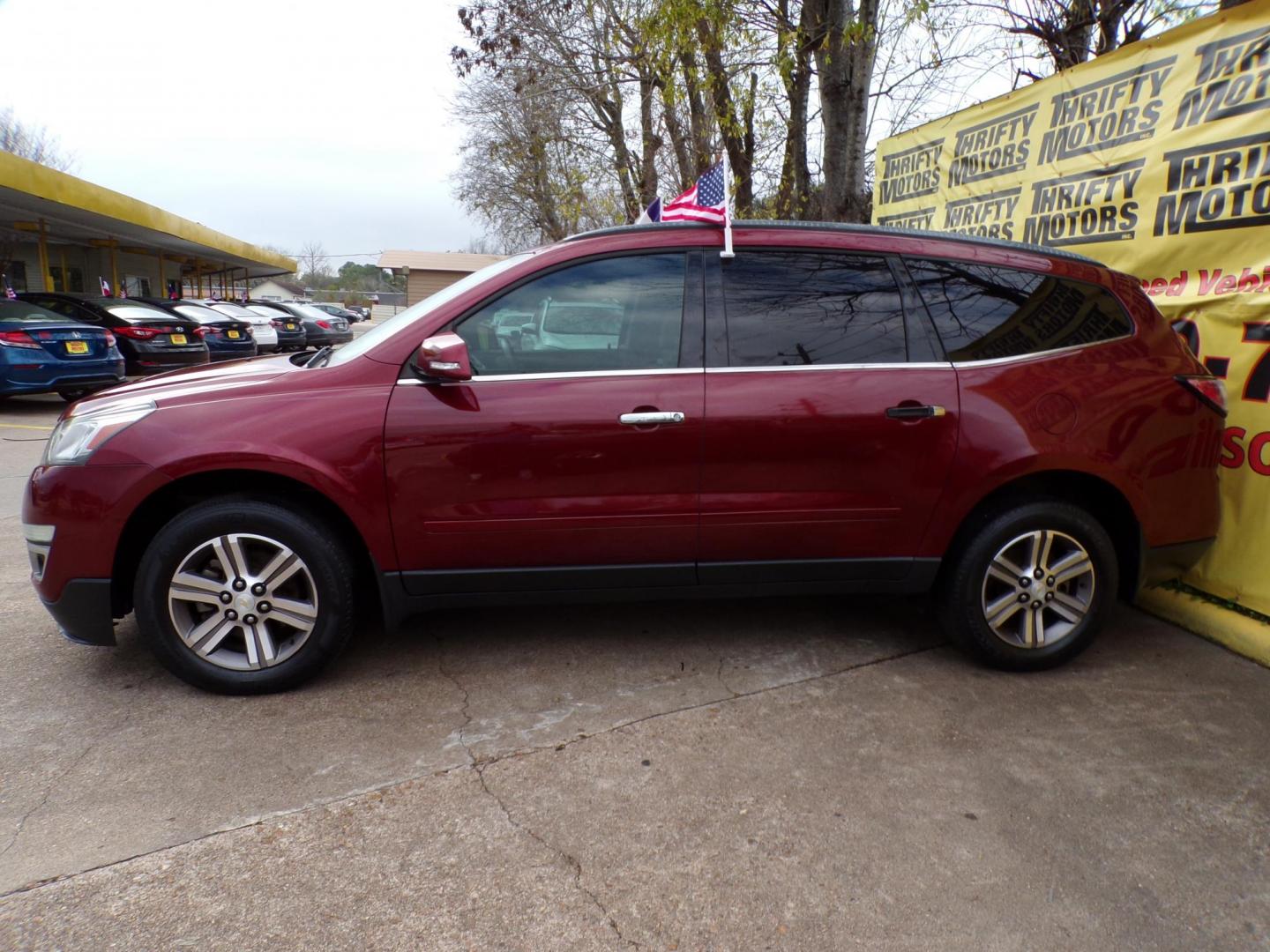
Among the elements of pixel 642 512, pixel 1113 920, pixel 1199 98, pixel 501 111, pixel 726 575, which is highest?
pixel 501 111

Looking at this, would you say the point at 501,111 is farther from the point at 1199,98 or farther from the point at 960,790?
the point at 960,790

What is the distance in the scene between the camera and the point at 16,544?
206 inches

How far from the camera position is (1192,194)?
4297mm

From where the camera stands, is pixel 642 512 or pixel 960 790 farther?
pixel 642 512

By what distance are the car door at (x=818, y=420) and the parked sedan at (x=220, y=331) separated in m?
15.7

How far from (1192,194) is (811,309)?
235 centimetres

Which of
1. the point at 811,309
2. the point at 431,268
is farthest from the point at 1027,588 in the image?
the point at 431,268

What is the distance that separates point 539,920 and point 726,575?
5.29 feet

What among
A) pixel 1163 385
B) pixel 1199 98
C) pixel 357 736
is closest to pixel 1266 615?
pixel 1163 385

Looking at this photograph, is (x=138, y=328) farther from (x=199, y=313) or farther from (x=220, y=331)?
(x=199, y=313)

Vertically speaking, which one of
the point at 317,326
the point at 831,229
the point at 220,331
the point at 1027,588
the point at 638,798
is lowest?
the point at 638,798

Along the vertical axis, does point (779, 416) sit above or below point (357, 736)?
above

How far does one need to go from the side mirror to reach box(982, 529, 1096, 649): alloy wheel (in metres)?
2.24

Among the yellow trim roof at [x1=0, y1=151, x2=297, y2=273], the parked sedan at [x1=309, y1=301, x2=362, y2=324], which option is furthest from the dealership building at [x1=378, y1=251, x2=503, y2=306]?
the yellow trim roof at [x1=0, y1=151, x2=297, y2=273]
